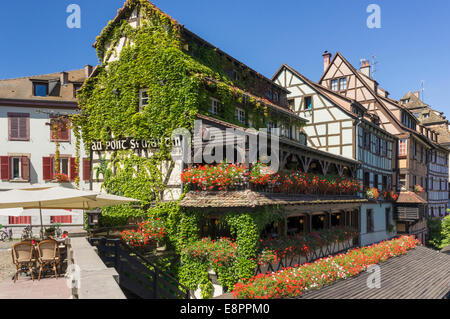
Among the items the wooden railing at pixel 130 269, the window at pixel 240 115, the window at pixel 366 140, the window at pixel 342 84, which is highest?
the window at pixel 342 84

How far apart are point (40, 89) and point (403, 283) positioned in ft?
82.9

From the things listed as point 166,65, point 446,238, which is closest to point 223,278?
point 166,65

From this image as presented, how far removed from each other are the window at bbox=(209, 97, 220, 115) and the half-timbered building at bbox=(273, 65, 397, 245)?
998 centimetres

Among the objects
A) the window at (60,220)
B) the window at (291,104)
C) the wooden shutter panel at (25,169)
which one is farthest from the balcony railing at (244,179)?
the wooden shutter panel at (25,169)

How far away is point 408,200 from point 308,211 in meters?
16.0

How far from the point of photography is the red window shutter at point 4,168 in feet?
76.8

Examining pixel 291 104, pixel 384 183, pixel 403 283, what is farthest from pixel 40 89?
pixel 384 183

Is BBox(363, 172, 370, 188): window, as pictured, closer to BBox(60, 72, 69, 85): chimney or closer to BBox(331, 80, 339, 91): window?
BBox(331, 80, 339, 91): window

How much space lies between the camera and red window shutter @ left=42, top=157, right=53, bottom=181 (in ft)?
79.5

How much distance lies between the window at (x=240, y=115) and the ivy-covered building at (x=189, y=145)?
5 centimetres

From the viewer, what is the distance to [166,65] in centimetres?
1545

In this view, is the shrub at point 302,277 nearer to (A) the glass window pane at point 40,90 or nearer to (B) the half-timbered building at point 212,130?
(B) the half-timbered building at point 212,130

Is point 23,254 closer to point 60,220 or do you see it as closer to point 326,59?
point 60,220
